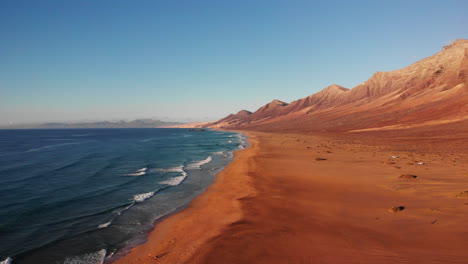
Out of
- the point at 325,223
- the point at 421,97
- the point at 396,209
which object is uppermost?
the point at 421,97

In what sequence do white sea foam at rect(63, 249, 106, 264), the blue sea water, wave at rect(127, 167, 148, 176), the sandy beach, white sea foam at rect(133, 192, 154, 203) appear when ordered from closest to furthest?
the sandy beach
white sea foam at rect(63, 249, 106, 264)
the blue sea water
white sea foam at rect(133, 192, 154, 203)
wave at rect(127, 167, 148, 176)

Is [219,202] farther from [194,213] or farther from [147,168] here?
[147,168]

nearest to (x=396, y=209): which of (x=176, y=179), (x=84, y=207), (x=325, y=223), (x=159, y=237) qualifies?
(x=325, y=223)

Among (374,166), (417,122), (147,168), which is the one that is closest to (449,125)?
(417,122)

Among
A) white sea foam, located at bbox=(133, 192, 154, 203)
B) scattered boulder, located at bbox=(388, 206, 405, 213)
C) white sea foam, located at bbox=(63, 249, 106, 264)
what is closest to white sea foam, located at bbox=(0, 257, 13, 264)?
white sea foam, located at bbox=(63, 249, 106, 264)

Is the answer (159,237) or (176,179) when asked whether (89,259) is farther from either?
(176,179)

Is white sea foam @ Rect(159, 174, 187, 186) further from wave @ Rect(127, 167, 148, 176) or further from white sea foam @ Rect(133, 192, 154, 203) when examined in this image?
wave @ Rect(127, 167, 148, 176)

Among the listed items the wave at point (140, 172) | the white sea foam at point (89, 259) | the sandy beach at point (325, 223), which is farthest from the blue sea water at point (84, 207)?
the sandy beach at point (325, 223)
